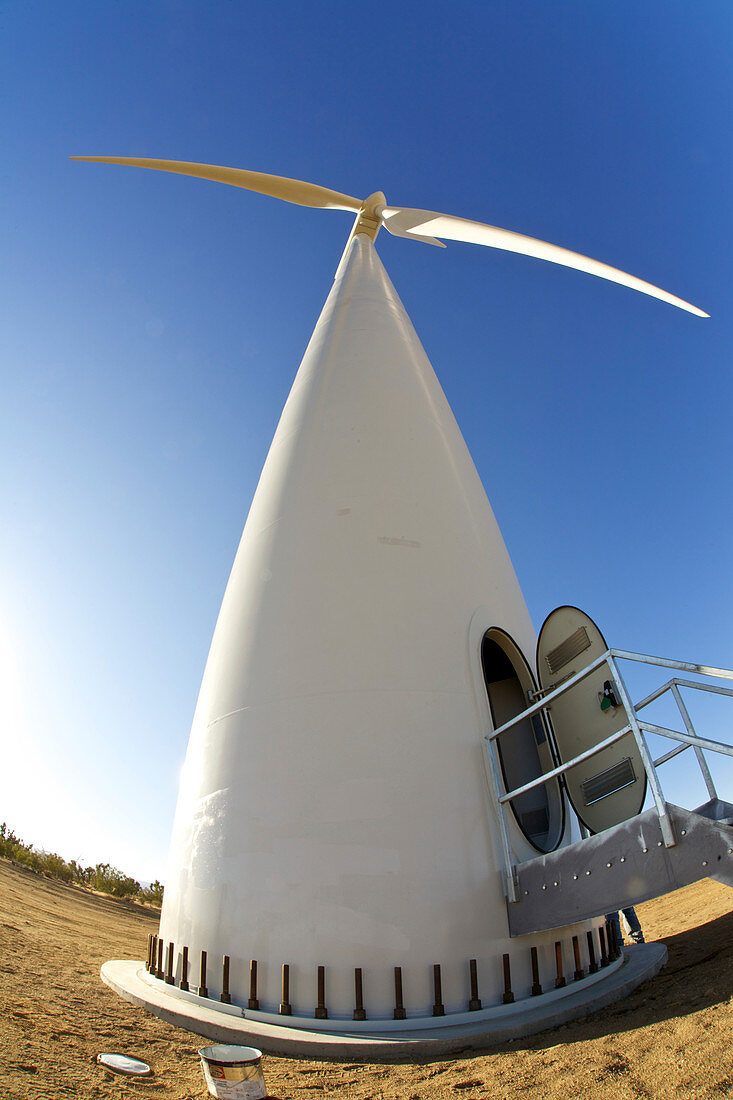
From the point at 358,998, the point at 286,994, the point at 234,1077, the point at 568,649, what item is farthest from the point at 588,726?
the point at 234,1077

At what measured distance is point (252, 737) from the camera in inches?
228

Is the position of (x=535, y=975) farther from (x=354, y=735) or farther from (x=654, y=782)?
(x=354, y=735)

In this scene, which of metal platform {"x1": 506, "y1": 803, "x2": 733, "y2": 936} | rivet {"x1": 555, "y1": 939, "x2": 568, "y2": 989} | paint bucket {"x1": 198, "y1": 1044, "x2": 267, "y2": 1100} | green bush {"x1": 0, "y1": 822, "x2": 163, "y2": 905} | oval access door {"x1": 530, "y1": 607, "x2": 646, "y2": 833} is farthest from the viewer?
green bush {"x1": 0, "y1": 822, "x2": 163, "y2": 905}

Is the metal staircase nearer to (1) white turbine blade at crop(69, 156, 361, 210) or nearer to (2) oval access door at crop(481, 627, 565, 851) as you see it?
(2) oval access door at crop(481, 627, 565, 851)

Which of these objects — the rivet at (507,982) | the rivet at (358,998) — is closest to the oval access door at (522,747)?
the rivet at (507,982)

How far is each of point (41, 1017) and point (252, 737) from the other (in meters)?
2.53

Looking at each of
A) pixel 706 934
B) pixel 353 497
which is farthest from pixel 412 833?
pixel 706 934

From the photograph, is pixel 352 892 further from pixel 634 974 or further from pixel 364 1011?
pixel 634 974

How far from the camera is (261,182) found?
1197 cm

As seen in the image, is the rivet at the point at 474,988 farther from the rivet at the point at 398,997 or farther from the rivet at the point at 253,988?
the rivet at the point at 253,988

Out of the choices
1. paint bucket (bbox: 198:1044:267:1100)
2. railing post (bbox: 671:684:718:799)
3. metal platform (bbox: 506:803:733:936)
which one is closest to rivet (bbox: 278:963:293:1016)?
paint bucket (bbox: 198:1044:267:1100)

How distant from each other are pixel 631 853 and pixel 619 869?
176 mm

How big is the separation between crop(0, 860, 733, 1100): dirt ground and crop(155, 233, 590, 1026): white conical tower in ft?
2.21

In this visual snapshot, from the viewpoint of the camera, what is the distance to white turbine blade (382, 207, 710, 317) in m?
11.4
